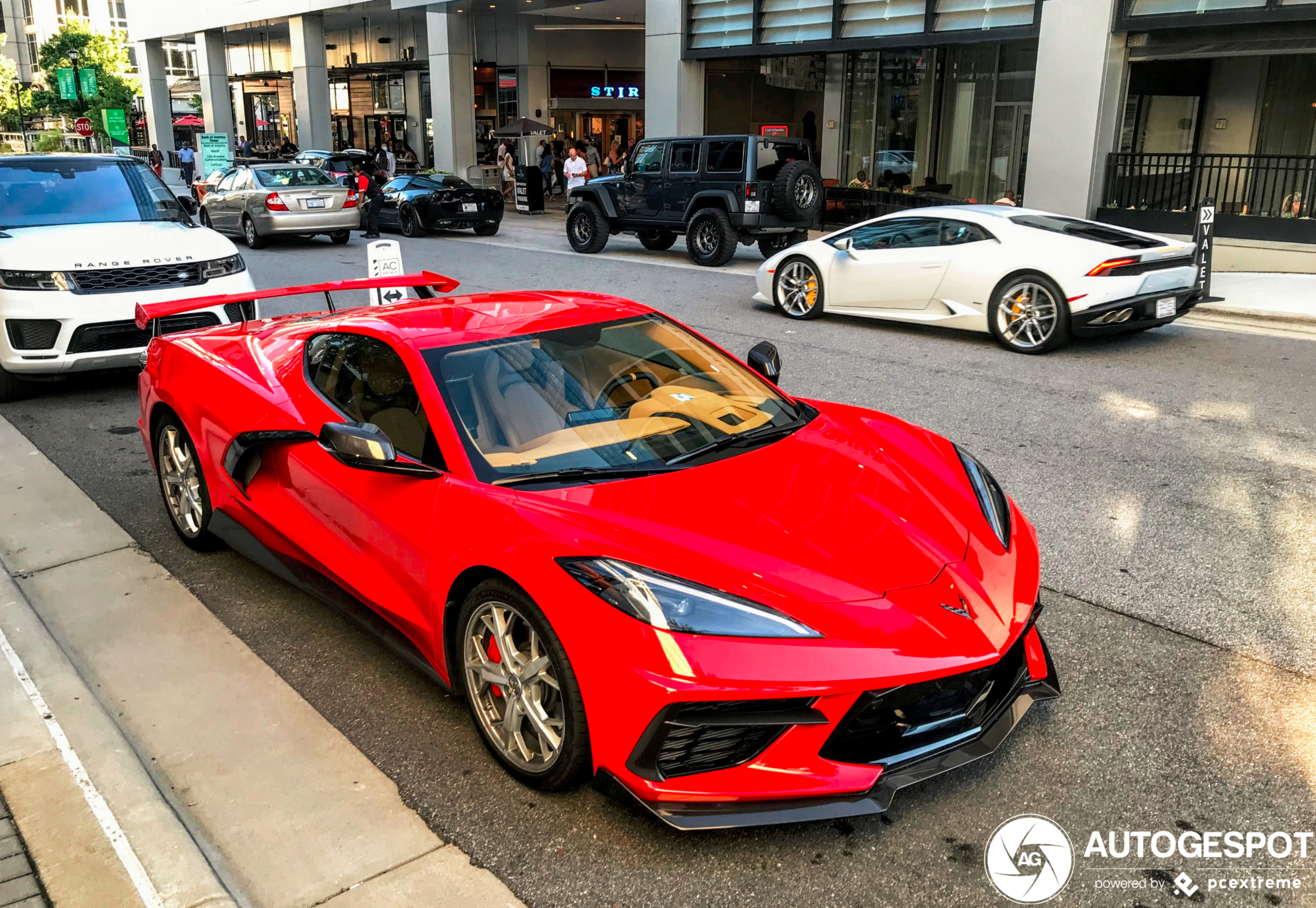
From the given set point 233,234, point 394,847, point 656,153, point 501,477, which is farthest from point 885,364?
point 233,234

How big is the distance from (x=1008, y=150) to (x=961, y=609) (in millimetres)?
19265

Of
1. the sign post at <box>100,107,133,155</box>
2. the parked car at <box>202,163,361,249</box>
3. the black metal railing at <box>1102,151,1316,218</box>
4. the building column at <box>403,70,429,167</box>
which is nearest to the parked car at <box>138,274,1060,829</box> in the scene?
the black metal railing at <box>1102,151,1316,218</box>

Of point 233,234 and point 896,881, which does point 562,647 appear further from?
point 233,234

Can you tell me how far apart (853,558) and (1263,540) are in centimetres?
324

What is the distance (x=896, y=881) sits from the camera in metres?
2.84

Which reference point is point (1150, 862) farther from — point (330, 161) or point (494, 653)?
point (330, 161)

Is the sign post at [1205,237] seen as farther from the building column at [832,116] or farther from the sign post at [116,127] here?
the sign post at [116,127]

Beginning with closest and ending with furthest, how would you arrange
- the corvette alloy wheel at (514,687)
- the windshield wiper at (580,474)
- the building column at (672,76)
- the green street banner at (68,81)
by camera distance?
the corvette alloy wheel at (514,687) < the windshield wiper at (580,474) < the building column at (672,76) < the green street banner at (68,81)

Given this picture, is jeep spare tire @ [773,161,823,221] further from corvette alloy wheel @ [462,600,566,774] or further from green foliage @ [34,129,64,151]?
green foliage @ [34,129,64,151]

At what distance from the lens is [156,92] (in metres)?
52.2

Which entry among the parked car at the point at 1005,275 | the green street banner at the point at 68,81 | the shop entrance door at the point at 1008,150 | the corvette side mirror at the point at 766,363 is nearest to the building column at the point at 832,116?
the shop entrance door at the point at 1008,150

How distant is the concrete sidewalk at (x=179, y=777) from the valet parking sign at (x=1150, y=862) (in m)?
1.40

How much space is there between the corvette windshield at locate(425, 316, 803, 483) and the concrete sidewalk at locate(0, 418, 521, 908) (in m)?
1.14

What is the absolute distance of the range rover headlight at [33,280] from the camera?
7691 millimetres
